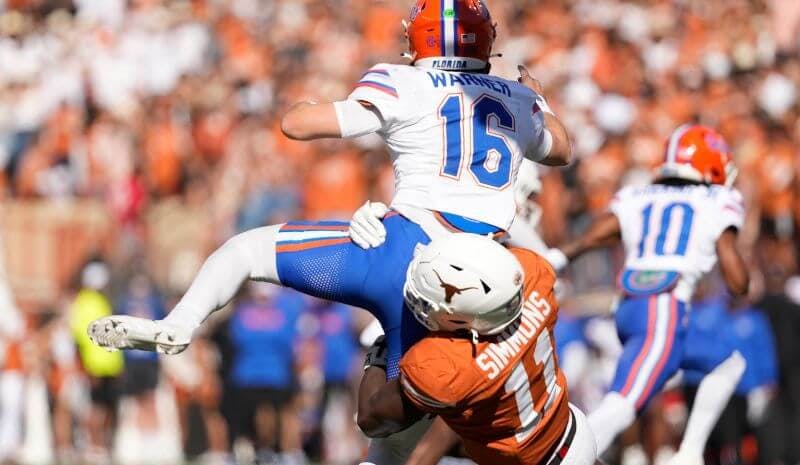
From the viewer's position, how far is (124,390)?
Result: 587 inches

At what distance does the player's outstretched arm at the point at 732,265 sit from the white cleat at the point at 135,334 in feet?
11.6

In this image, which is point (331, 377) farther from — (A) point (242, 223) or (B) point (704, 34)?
(B) point (704, 34)

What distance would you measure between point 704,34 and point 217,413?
18.8 feet

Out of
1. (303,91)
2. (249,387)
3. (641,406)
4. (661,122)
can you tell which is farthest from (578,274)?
(641,406)

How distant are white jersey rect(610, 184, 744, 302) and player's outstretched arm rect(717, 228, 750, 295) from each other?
0.05 meters

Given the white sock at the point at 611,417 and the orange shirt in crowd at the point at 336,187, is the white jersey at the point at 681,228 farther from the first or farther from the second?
the orange shirt in crowd at the point at 336,187

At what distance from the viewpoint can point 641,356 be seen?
28.4 feet

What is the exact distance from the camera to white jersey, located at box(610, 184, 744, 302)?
8773 millimetres

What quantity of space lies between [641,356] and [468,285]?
3355mm

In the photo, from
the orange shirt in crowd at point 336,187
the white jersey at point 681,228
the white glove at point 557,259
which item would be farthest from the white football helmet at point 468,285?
the orange shirt in crowd at point 336,187

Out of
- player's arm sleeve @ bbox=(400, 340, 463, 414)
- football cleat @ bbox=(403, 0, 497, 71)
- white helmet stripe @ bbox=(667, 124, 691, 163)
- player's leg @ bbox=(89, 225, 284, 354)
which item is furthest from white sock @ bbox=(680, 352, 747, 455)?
player's arm sleeve @ bbox=(400, 340, 463, 414)

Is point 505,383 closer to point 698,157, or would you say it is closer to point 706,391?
point 706,391

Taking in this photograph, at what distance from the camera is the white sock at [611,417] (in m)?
8.20

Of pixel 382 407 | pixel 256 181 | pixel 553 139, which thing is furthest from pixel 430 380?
pixel 256 181
